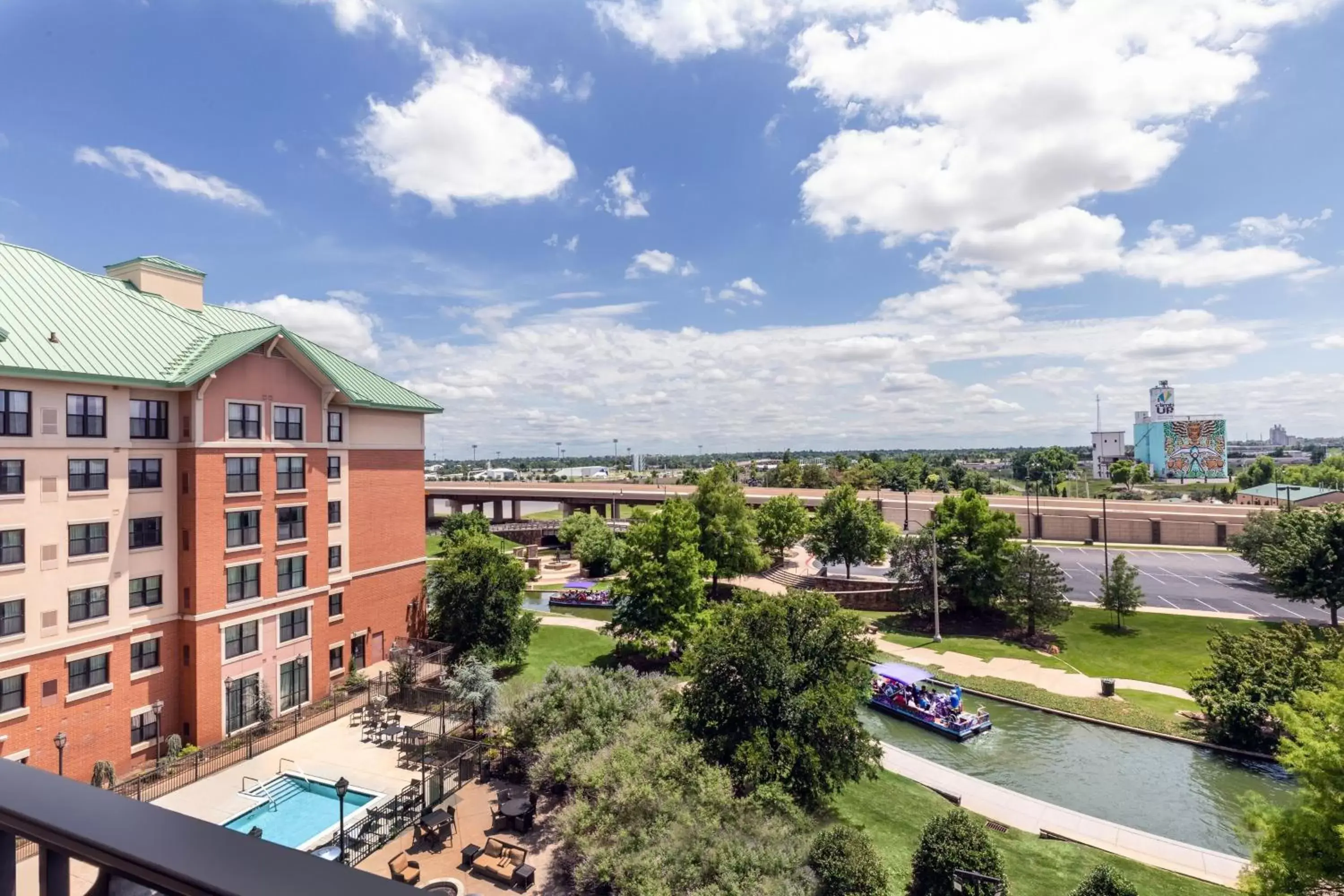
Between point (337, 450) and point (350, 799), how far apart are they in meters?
15.9

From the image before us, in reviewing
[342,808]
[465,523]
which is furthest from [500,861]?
[465,523]

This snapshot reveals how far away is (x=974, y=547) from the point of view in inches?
1729

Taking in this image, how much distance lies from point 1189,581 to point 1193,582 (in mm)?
286

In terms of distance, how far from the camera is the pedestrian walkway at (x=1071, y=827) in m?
19.4

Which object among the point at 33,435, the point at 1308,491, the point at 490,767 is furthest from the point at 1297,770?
the point at 1308,491

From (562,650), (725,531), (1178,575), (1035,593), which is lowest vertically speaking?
(562,650)

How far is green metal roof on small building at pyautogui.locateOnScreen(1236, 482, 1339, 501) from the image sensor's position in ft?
257

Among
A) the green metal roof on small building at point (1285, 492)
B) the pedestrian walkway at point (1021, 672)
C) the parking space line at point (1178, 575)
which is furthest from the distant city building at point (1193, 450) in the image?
the pedestrian walkway at point (1021, 672)

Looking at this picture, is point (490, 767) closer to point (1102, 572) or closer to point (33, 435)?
point (33, 435)

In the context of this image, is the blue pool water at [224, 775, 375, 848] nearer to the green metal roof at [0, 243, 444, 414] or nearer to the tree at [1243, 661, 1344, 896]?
the green metal roof at [0, 243, 444, 414]

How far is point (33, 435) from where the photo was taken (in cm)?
2155

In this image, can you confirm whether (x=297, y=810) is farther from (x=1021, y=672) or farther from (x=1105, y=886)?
(x=1021, y=672)

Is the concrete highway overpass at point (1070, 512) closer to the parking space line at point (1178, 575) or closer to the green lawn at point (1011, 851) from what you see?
the parking space line at point (1178, 575)

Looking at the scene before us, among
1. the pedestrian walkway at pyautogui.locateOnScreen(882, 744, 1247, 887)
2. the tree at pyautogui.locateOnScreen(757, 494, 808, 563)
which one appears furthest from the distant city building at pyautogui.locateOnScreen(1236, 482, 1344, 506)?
the pedestrian walkway at pyautogui.locateOnScreen(882, 744, 1247, 887)
